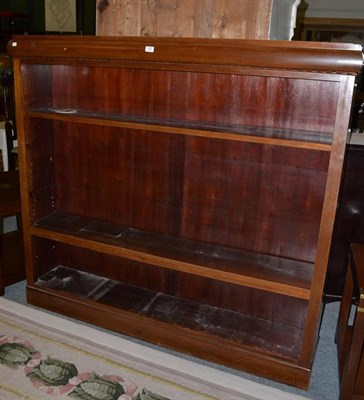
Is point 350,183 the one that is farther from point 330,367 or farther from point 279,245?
point 330,367

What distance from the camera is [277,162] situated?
69.9 inches

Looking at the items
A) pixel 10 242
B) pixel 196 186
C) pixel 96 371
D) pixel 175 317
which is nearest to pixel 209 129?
pixel 196 186

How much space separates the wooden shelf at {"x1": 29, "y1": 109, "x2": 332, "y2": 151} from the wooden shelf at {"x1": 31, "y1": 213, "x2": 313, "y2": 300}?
526 millimetres

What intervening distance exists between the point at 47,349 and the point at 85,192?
77 cm

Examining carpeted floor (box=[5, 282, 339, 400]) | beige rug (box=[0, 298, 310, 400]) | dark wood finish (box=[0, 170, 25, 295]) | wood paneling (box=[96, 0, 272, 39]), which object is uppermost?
wood paneling (box=[96, 0, 272, 39])

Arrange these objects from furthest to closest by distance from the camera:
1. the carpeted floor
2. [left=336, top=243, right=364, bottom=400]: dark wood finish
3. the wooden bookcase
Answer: the carpeted floor
the wooden bookcase
[left=336, top=243, right=364, bottom=400]: dark wood finish

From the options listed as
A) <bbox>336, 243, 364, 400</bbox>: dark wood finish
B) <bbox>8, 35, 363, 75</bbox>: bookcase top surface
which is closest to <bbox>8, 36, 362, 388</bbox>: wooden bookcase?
<bbox>8, 35, 363, 75</bbox>: bookcase top surface

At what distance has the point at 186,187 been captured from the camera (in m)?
1.96

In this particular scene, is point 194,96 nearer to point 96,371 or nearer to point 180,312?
point 180,312

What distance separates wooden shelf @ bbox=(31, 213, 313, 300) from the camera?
166cm

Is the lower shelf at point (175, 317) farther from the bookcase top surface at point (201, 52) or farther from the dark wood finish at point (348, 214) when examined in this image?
the bookcase top surface at point (201, 52)

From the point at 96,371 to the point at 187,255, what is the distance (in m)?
0.61

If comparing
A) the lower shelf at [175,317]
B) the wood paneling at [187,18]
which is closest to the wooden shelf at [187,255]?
the lower shelf at [175,317]

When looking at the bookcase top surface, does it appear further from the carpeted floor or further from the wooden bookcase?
the carpeted floor
